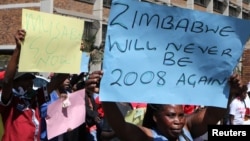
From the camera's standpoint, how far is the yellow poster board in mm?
4211

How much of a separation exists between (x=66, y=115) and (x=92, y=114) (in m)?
0.79

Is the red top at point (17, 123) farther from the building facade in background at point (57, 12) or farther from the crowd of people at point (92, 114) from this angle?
the building facade in background at point (57, 12)

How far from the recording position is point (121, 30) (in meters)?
2.99

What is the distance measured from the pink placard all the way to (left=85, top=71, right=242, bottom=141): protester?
4.27 ft

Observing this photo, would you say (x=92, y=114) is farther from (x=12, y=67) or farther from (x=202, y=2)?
(x=202, y=2)

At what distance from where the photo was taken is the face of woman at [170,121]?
10.3ft

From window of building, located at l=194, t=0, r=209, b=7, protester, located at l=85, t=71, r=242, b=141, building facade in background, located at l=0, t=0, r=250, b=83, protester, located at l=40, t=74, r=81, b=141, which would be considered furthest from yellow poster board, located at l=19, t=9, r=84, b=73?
window of building, located at l=194, t=0, r=209, b=7

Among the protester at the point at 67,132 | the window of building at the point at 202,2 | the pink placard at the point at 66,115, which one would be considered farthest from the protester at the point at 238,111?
the window of building at the point at 202,2

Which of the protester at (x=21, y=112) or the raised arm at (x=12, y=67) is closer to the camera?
the raised arm at (x=12, y=67)

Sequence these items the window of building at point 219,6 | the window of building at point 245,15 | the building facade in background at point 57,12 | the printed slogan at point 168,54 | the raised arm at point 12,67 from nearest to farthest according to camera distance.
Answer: the printed slogan at point 168,54, the raised arm at point 12,67, the building facade in background at point 57,12, the window of building at point 219,6, the window of building at point 245,15

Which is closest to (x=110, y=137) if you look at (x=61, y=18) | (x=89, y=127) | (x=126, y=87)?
(x=89, y=127)

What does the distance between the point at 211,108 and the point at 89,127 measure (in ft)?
7.93

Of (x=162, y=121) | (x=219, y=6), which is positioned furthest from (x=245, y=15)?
(x=162, y=121)

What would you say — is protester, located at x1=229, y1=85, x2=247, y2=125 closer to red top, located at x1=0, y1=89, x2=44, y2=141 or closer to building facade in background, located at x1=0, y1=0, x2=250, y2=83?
red top, located at x1=0, y1=89, x2=44, y2=141
